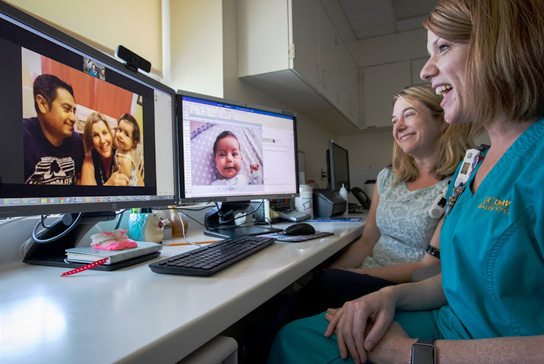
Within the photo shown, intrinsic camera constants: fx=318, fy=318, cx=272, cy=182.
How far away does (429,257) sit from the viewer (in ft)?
3.47

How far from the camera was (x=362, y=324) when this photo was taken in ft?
2.01

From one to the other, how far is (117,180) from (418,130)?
116 centimetres

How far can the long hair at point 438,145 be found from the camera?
127 centimetres

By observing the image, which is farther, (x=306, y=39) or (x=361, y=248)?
(x=306, y=39)

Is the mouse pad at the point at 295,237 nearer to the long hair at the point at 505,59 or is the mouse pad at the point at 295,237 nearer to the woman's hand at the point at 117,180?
the woman's hand at the point at 117,180

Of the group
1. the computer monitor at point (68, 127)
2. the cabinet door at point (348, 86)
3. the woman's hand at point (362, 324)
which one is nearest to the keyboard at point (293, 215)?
the computer monitor at point (68, 127)

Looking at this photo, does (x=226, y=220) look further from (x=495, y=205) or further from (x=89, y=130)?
(x=495, y=205)

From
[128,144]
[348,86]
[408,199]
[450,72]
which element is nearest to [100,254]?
[128,144]

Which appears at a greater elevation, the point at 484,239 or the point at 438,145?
the point at 438,145

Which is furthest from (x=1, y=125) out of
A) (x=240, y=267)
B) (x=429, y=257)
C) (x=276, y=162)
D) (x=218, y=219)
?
(x=429, y=257)

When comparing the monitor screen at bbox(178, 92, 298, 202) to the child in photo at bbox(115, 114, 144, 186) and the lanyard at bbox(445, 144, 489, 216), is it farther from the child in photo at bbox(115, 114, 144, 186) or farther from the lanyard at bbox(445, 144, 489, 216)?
the lanyard at bbox(445, 144, 489, 216)

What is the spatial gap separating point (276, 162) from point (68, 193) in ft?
2.61

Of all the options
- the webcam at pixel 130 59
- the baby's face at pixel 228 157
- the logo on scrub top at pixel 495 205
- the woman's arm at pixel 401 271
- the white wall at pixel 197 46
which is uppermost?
the white wall at pixel 197 46

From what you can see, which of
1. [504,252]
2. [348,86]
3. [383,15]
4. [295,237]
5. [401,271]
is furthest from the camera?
[383,15]
